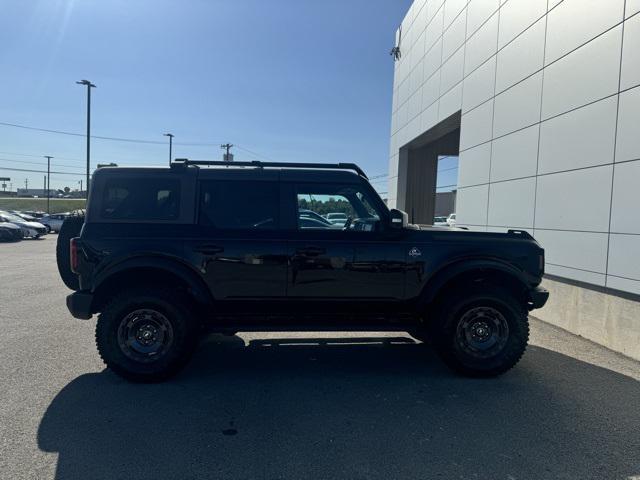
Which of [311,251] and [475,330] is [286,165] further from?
[475,330]

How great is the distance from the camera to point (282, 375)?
14.6ft

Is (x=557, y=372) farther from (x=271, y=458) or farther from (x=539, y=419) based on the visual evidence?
(x=271, y=458)

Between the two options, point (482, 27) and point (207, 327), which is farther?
point (482, 27)

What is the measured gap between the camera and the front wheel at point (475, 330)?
14.4 feet

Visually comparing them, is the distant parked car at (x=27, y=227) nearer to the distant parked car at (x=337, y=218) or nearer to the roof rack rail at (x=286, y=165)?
the roof rack rail at (x=286, y=165)

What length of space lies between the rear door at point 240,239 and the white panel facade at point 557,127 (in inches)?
177

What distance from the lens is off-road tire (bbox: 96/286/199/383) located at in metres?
4.15

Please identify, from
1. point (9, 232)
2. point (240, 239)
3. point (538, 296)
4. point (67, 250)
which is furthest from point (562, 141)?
point (9, 232)

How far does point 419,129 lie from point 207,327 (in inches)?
509

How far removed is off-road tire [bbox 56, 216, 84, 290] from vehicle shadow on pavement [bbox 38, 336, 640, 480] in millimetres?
1043

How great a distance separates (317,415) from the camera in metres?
3.60

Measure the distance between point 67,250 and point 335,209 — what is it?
293cm

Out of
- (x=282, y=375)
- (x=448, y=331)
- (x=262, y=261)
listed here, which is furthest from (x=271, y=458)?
(x=448, y=331)

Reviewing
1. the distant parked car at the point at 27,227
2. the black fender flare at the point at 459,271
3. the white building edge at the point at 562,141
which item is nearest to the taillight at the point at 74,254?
the black fender flare at the point at 459,271
